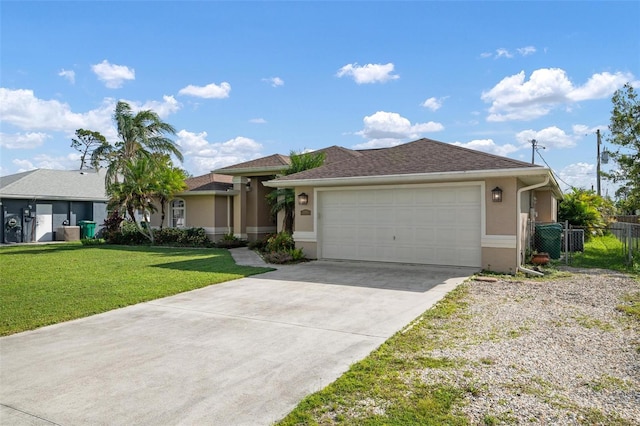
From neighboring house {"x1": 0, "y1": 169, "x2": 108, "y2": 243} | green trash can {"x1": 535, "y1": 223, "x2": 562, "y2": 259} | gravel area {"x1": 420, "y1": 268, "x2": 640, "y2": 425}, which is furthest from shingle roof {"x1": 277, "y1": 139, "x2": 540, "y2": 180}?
neighboring house {"x1": 0, "y1": 169, "x2": 108, "y2": 243}

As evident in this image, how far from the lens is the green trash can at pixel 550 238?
1316cm

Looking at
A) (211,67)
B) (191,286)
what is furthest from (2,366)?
(211,67)

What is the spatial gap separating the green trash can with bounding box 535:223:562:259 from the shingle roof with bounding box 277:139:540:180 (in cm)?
409

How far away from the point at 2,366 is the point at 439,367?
15.4 feet

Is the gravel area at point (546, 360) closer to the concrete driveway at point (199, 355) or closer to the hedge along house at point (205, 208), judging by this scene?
the concrete driveway at point (199, 355)

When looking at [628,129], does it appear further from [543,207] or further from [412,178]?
[412,178]

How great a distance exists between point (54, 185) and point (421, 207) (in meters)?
24.8

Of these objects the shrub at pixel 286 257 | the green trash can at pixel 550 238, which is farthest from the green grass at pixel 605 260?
the shrub at pixel 286 257

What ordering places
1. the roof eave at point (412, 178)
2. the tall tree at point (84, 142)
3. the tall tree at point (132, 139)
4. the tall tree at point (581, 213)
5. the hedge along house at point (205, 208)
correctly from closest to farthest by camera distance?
the roof eave at point (412, 178) → the tall tree at point (581, 213) → the hedge along house at point (205, 208) → the tall tree at point (132, 139) → the tall tree at point (84, 142)

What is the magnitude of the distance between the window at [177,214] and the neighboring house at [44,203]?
8773mm

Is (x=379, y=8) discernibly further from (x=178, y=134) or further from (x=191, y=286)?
(x=178, y=134)

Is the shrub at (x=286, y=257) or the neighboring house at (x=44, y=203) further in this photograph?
the neighboring house at (x=44, y=203)

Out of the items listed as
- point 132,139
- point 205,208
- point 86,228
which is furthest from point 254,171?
point 86,228

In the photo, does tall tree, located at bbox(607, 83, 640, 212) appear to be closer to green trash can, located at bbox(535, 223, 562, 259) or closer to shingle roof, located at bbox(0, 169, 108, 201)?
green trash can, located at bbox(535, 223, 562, 259)
